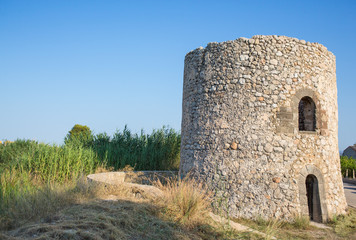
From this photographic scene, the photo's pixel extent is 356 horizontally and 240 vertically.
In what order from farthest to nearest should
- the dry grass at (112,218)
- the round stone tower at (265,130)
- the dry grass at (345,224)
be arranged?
1. the round stone tower at (265,130)
2. the dry grass at (345,224)
3. the dry grass at (112,218)

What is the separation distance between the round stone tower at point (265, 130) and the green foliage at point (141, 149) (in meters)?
4.67

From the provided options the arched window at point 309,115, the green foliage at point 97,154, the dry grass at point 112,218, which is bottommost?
→ the dry grass at point 112,218

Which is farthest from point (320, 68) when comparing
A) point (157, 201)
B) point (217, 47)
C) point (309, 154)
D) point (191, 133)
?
point (157, 201)

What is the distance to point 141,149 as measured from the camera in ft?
43.5

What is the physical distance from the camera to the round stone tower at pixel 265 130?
279 inches

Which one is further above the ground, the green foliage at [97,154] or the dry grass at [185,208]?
the green foliage at [97,154]

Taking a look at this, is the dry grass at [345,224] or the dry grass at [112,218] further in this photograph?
the dry grass at [345,224]

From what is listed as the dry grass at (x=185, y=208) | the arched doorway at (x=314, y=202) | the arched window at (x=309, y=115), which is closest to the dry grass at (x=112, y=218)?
the dry grass at (x=185, y=208)

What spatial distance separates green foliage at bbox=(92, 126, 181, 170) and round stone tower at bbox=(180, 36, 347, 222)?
→ 4665mm

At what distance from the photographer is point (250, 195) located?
277 inches

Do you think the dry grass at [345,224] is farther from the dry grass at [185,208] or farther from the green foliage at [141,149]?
the green foliage at [141,149]

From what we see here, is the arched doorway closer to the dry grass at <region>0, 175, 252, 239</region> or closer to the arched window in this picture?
the arched window

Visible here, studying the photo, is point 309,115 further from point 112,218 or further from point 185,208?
point 112,218

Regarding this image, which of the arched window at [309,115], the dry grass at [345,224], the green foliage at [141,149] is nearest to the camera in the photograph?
the dry grass at [345,224]
